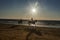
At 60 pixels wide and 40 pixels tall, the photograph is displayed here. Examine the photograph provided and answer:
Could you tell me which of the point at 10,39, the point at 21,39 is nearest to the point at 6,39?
the point at 10,39

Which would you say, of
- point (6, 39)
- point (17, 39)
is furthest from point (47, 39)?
point (6, 39)

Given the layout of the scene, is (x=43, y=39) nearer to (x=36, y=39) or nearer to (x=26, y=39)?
(x=36, y=39)

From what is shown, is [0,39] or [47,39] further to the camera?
[47,39]

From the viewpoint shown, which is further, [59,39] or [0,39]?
[59,39]

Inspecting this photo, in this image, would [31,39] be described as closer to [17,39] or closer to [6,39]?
[17,39]

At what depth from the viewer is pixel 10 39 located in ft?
36.1

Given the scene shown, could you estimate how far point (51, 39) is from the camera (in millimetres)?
11680

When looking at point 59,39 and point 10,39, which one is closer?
point 10,39

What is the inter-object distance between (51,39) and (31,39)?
2.07 m

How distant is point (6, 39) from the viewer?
1089 centimetres

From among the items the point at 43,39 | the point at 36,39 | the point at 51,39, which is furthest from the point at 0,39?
the point at 51,39

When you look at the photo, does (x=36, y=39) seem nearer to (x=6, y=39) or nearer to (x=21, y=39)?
(x=21, y=39)

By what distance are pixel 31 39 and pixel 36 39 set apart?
0.60m

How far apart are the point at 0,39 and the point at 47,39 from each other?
449 cm
